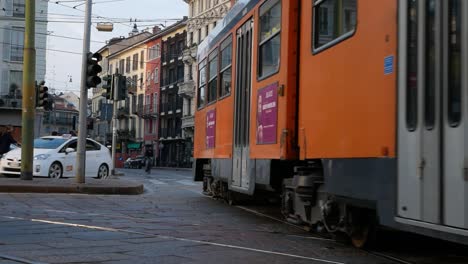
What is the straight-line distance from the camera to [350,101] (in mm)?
6020

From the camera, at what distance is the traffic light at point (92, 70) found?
15.4 metres

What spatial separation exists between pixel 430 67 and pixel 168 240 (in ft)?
12.9

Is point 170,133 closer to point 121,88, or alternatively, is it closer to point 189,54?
point 189,54

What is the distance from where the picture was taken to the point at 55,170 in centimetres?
1877

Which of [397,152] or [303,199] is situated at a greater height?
[397,152]

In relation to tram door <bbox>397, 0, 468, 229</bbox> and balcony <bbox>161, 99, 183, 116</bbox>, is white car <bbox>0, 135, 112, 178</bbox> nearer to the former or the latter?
tram door <bbox>397, 0, 468, 229</bbox>

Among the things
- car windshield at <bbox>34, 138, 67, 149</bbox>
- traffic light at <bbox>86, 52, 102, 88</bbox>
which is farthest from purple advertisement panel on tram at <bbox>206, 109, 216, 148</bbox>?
car windshield at <bbox>34, 138, 67, 149</bbox>

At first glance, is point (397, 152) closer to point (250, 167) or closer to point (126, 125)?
point (250, 167)

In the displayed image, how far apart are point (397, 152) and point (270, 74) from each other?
3.74 meters

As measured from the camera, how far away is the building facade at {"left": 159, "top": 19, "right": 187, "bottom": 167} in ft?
223

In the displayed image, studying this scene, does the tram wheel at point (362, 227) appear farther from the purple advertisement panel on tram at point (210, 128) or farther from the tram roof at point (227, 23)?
the purple advertisement panel on tram at point (210, 128)

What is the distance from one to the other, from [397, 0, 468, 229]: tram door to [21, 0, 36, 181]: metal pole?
12.2 m

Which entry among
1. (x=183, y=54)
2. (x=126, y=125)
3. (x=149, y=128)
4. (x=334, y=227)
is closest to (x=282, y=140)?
(x=334, y=227)

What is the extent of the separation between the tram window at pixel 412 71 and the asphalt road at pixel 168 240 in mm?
1796
